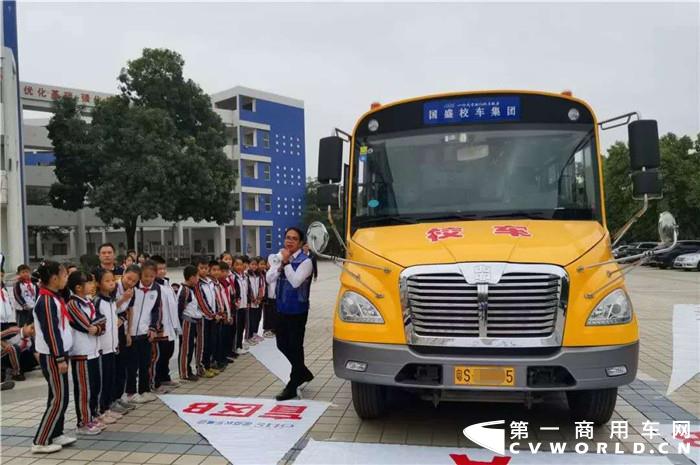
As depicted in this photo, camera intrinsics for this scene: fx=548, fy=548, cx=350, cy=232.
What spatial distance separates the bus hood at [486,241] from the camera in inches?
168

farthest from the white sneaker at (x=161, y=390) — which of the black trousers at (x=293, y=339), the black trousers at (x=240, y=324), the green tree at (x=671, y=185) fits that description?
the green tree at (x=671, y=185)

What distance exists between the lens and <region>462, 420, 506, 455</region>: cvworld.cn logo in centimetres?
440

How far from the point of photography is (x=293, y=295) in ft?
18.7

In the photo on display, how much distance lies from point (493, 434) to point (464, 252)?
160cm

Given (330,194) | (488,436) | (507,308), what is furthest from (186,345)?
(507,308)

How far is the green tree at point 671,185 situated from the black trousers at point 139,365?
31964mm

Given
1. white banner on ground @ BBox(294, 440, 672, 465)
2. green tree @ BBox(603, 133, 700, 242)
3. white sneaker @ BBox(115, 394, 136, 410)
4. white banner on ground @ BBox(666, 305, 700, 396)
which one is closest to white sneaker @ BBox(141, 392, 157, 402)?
white sneaker @ BBox(115, 394, 136, 410)

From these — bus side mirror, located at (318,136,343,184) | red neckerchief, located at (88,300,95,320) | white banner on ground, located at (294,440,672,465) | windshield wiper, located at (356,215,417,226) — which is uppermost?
bus side mirror, located at (318,136,343,184)

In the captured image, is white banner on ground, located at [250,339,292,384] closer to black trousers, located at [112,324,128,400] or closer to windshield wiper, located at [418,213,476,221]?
black trousers, located at [112,324,128,400]

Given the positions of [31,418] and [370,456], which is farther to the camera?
[31,418]

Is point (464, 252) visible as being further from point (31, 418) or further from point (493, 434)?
point (31, 418)

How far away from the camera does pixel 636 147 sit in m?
5.20

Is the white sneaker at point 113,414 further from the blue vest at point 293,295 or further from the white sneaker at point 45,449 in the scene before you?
the blue vest at point 293,295

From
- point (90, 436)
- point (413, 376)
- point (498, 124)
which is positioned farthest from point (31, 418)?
point (498, 124)
